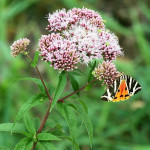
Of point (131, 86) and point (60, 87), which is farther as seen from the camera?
point (131, 86)

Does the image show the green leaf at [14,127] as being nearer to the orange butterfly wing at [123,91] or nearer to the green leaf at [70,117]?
the green leaf at [70,117]

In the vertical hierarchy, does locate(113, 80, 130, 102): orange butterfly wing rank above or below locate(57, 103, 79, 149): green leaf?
above

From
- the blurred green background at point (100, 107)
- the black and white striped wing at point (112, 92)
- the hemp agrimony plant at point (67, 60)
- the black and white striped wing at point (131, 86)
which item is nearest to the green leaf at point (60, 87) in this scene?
the hemp agrimony plant at point (67, 60)

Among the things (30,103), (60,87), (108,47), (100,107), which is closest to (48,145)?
(30,103)

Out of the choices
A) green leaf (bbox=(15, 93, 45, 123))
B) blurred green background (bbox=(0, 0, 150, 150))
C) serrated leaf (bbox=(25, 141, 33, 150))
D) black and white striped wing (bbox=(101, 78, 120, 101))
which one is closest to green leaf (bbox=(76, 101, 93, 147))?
black and white striped wing (bbox=(101, 78, 120, 101))

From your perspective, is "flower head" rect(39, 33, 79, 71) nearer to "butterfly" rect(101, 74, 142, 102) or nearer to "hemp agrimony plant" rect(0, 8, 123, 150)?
"hemp agrimony plant" rect(0, 8, 123, 150)

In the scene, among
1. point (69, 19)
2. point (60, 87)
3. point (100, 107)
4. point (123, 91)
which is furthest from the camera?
point (100, 107)

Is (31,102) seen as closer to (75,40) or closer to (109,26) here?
(75,40)

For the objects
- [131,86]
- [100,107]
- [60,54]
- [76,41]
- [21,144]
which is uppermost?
[100,107]

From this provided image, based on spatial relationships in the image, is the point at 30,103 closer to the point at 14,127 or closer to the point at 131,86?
the point at 14,127
